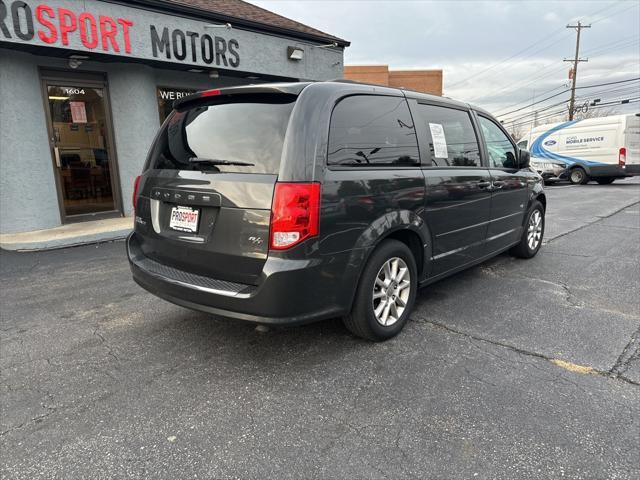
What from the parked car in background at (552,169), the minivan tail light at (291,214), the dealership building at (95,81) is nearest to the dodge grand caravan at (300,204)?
the minivan tail light at (291,214)

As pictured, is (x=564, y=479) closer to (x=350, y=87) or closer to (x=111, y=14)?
(x=350, y=87)

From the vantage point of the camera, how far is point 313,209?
2.67 meters

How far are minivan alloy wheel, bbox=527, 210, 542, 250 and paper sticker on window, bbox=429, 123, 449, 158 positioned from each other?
2446 millimetres

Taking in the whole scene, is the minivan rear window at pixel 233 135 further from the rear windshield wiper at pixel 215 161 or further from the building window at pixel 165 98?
the building window at pixel 165 98

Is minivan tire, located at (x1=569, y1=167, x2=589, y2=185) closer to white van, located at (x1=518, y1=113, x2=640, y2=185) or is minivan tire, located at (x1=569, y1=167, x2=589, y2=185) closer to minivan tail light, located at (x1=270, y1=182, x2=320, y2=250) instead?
white van, located at (x1=518, y1=113, x2=640, y2=185)

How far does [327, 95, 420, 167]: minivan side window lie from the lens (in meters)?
2.94

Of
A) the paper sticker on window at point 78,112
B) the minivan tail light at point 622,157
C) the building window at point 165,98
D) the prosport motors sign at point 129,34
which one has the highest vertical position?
the prosport motors sign at point 129,34

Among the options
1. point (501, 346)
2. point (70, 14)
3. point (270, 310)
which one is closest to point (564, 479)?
point (501, 346)

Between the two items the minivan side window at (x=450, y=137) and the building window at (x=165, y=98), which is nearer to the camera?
the minivan side window at (x=450, y=137)

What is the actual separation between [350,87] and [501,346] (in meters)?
2.25

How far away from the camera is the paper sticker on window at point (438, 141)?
375cm

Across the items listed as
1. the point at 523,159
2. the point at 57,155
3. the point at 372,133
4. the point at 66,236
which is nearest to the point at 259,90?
the point at 372,133

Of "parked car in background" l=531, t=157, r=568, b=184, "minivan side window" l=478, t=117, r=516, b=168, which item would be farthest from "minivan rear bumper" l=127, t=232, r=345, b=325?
"parked car in background" l=531, t=157, r=568, b=184

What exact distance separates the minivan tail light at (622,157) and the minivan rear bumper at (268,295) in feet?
59.2
